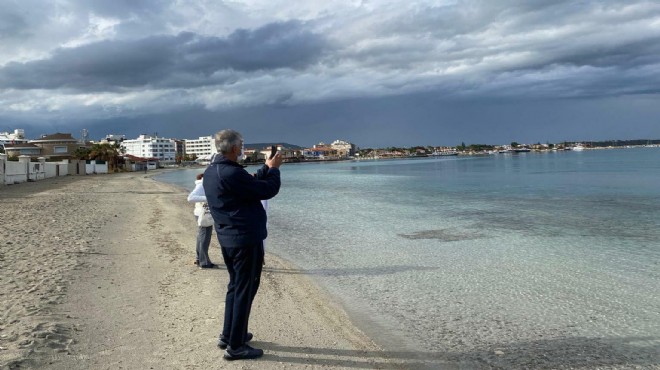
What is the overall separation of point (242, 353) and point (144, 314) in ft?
6.68

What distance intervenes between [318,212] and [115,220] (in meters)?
10.2

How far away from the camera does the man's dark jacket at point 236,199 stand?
174 inches

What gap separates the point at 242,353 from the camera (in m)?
4.91

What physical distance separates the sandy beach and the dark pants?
0.34 m

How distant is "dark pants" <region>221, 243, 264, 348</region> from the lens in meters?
4.62

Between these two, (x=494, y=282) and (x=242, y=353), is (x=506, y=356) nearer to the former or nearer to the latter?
(x=242, y=353)

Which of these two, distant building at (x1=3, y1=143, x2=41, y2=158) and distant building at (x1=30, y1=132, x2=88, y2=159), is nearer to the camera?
distant building at (x1=3, y1=143, x2=41, y2=158)

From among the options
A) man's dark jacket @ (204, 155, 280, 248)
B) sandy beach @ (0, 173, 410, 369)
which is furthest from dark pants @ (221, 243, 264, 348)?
sandy beach @ (0, 173, 410, 369)

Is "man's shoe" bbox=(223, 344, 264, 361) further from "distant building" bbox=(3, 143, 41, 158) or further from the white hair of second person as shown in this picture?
"distant building" bbox=(3, 143, 41, 158)

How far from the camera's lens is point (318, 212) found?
24.6 m

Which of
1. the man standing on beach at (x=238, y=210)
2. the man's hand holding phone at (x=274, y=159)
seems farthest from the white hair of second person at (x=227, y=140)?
the man's hand holding phone at (x=274, y=159)

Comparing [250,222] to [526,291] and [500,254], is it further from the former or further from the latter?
[500,254]

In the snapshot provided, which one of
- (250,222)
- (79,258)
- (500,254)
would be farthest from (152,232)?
(250,222)

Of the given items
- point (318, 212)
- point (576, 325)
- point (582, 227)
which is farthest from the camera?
point (318, 212)
